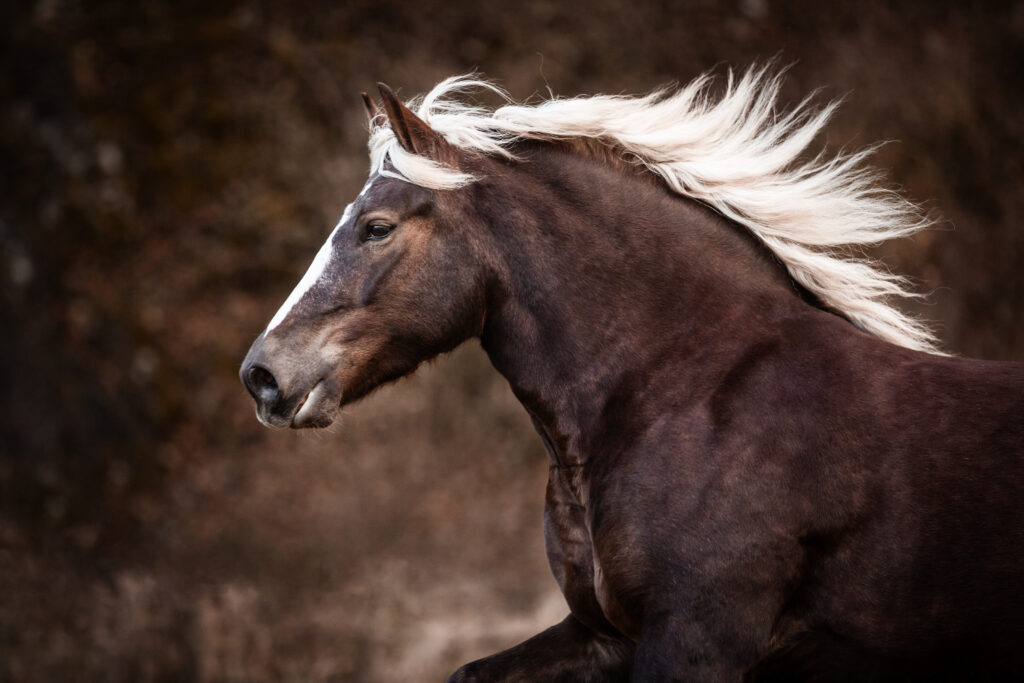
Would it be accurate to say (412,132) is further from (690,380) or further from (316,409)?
(690,380)

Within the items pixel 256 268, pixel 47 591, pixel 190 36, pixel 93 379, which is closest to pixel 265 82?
pixel 190 36

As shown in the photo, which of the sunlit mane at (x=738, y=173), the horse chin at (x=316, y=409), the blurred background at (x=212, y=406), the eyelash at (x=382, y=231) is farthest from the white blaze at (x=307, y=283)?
the blurred background at (x=212, y=406)

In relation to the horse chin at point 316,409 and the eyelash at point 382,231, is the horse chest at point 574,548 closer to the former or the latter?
the horse chin at point 316,409

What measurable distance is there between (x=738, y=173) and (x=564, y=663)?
1.54 meters

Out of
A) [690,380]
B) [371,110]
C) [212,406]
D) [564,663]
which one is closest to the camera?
→ [690,380]

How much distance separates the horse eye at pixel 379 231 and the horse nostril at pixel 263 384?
1.60 ft

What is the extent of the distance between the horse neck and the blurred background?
14.2 ft

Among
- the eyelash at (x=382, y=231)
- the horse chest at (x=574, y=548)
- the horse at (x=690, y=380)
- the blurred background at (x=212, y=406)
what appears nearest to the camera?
the horse at (x=690, y=380)

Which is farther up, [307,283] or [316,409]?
[307,283]

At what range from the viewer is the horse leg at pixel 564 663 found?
10.2 ft

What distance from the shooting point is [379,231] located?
3041 millimetres

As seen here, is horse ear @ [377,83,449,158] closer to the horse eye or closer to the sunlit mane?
the sunlit mane

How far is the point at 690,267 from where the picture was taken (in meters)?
3.03

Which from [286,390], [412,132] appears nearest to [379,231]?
[412,132]
